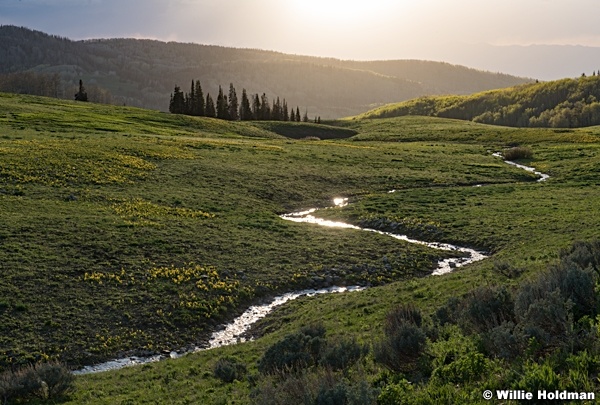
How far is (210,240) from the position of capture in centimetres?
3400

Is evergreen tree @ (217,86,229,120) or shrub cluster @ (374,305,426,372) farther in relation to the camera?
evergreen tree @ (217,86,229,120)

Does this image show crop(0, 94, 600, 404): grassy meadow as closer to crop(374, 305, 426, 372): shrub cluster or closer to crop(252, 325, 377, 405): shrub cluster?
crop(374, 305, 426, 372): shrub cluster

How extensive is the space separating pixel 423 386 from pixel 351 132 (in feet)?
417

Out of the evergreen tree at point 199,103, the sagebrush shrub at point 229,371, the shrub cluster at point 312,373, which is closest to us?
the shrub cluster at point 312,373

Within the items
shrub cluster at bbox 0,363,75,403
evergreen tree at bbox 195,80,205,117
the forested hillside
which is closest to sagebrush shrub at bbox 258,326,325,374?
shrub cluster at bbox 0,363,75,403

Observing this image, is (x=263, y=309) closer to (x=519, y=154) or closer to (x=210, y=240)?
(x=210, y=240)

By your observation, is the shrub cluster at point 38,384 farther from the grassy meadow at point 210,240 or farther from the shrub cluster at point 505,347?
the shrub cluster at point 505,347

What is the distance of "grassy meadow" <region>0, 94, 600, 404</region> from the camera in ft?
69.3

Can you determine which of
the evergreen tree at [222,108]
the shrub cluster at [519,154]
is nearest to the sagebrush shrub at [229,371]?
the shrub cluster at [519,154]

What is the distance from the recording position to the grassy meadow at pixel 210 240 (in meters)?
21.1

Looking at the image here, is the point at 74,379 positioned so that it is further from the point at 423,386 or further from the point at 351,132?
the point at 351,132

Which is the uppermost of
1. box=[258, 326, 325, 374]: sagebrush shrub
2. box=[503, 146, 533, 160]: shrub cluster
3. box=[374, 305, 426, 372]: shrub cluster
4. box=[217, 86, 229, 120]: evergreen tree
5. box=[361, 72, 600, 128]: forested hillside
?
box=[361, 72, 600, 128]: forested hillside

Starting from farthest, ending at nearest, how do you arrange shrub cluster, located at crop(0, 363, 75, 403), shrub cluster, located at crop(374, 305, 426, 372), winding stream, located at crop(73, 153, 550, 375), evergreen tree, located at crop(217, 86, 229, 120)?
evergreen tree, located at crop(217, 86, 229, 120), winding stream, located at crop(73, 153, 550, 375), shrub cluster, located at crop(0, 363, 75, 403), shrub cluster, located at crop(374, 305, 426, 372)

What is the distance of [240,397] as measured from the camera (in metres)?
14.2
